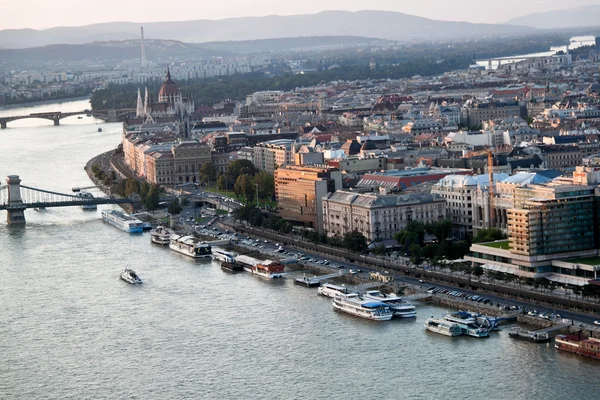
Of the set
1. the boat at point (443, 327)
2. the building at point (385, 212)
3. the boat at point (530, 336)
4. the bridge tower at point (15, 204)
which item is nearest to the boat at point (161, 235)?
the building at point (385, 212)

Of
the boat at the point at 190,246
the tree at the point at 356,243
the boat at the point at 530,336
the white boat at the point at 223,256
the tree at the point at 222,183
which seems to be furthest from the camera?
the tree at the point at 222,183

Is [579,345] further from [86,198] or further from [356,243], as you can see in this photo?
[86,198]

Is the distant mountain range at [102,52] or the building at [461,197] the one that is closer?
the building at [461,197]

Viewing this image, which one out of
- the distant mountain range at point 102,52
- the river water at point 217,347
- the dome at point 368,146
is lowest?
the river water at point 217,347

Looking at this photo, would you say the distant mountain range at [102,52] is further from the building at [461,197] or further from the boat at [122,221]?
the building at [461,197]

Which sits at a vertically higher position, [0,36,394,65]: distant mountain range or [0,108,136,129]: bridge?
[0,36,394,65]: distant mountain range

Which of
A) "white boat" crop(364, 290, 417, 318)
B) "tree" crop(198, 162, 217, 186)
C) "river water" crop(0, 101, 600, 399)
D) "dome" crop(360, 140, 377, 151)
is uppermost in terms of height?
"dome" crop(360, 140, 377, 151)

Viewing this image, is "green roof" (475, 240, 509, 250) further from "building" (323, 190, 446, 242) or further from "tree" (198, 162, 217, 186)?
"tree" (198, 162, 217, 186)

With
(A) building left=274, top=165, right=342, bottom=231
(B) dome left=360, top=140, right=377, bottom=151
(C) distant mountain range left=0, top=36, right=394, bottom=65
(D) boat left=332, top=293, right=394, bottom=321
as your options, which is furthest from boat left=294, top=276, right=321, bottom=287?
(C) distant mountain range left=0, top=36, right=394, bottom=65
